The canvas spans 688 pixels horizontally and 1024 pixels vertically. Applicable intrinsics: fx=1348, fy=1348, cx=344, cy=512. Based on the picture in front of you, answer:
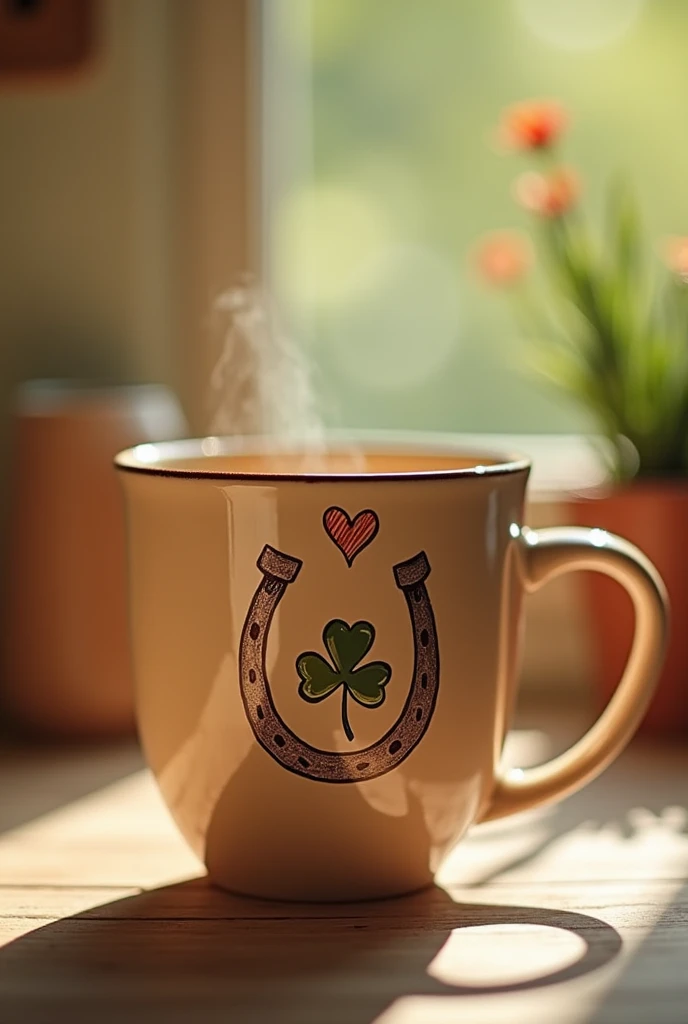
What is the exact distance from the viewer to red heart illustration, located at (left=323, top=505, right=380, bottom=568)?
520 mm

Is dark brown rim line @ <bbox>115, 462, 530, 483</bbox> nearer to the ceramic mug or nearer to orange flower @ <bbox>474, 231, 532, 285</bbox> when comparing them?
the ceramic mug

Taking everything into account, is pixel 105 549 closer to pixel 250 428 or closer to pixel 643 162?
pixel 250 428

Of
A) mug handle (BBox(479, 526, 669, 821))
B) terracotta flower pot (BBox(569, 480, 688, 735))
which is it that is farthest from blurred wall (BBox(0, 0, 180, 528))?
mug handle (BBox(479, 526, 669, 821))

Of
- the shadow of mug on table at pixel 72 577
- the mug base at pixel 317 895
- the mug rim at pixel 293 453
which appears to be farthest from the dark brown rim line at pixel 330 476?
the shadow of mug on table at pixel 72 577

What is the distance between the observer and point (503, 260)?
0.93 metres

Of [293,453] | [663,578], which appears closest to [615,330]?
Result: [663,578]

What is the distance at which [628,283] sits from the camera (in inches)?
35.3

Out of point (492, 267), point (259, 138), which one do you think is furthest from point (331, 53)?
point (492, 267)

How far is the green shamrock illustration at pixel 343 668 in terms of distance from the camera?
522mm

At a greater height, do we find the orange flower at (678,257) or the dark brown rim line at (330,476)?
the orange flower at (678,257)

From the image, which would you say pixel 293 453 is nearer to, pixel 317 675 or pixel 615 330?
pixel 317 675

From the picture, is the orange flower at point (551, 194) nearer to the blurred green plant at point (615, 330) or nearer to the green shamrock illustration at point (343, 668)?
the blurred green plant at point (615, 330)

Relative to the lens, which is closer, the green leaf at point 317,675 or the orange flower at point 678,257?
the green leaf at point 317,675

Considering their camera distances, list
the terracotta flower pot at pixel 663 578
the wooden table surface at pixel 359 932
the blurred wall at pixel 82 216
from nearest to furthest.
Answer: the wooden table surface at pixel 359 932
the terracotta flower pot at pixel 663 578
the blurred wall at pixel 82 216
